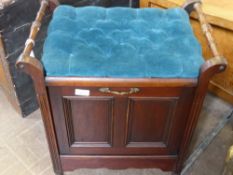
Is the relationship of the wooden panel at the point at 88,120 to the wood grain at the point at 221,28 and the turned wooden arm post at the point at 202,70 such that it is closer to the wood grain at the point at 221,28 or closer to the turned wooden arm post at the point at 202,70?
the turned wooden arm post at the point at 202,70

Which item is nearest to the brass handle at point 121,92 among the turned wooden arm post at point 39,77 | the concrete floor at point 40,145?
the turned wooden arm post at point 39,77

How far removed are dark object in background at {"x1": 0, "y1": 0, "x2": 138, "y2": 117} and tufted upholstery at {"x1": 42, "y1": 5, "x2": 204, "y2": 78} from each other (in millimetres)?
198

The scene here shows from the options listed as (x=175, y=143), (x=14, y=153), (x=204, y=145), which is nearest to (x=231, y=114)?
(x=204, y=145)

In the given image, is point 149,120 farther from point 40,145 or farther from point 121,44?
point 40,145

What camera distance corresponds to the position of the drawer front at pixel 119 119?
918 mm

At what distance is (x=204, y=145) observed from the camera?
1.40 m

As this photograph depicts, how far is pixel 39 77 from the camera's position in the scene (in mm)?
844

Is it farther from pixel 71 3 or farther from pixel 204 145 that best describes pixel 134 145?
pixel 71 3

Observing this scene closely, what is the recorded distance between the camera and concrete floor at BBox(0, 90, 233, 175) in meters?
1.29

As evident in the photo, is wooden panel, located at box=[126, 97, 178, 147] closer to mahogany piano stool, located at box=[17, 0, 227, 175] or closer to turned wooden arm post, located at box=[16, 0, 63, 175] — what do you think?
mahogany piano stool, located at box=[17, 0, 227, 175]

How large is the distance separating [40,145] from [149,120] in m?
0.63

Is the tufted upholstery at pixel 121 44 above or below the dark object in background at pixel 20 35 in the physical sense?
above

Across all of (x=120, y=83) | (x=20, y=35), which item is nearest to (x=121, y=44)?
(x=120, y=83)

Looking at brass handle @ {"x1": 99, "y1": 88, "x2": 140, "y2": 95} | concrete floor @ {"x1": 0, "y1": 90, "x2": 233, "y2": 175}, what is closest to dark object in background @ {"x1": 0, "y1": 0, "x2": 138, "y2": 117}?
concrete floor @ {"x1": 0, "y1": 90, "x2": 233, "y2": 175}
